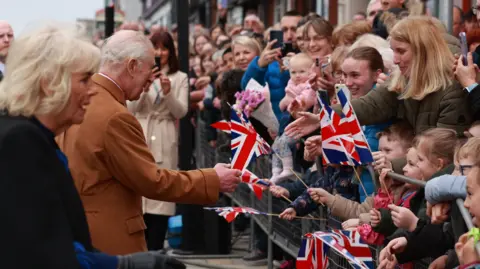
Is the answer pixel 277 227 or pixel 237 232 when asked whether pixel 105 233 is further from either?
pixel 237 232

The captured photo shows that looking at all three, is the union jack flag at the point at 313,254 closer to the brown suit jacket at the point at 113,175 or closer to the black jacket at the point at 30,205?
the brown suit jacket at the point at 113,175

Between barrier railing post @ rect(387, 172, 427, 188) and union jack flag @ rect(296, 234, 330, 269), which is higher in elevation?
barrier railing post @ rect(387, 172, 427, 188)

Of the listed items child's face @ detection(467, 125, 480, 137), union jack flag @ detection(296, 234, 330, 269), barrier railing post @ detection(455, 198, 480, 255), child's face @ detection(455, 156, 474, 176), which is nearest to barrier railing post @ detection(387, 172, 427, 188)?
child's face @ detection(455, 156, 474, 176)

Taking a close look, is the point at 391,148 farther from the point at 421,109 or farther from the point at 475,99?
the point at 475,99

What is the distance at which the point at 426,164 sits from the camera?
5.93 m

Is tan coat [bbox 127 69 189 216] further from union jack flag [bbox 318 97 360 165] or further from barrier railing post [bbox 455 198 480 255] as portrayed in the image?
barrier railing post [bbox 455 198 480 255]

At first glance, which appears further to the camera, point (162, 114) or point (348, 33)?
point (162, 114)

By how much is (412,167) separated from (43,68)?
238cm

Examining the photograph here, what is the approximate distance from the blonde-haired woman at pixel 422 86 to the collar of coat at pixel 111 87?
5.90 ft

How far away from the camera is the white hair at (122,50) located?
6.01 m

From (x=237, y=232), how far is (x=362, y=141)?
7.92 m

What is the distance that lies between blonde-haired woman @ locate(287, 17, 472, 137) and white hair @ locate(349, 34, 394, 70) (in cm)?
99

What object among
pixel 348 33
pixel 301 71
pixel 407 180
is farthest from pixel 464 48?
pixel 348 33

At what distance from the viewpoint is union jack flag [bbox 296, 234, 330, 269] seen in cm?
690
